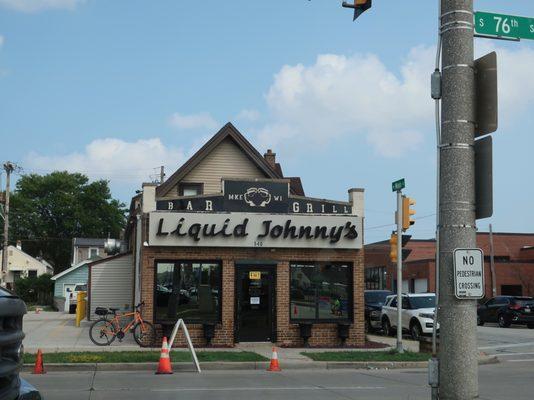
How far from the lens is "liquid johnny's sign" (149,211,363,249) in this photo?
19.7 m

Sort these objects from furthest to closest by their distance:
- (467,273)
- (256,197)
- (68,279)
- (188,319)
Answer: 1. (68,279)
2. (256,197)
3. (188,319)
4. (467,273)

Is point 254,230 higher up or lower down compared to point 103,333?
higher up

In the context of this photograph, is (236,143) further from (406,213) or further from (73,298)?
(73,298)

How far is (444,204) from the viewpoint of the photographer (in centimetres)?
516

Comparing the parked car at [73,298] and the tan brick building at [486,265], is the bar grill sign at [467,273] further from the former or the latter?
the tan brick building at [486,265]

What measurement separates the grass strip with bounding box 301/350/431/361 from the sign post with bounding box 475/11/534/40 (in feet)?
39.6

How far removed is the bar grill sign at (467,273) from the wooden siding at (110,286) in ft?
83.2

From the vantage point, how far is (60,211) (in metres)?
87.0

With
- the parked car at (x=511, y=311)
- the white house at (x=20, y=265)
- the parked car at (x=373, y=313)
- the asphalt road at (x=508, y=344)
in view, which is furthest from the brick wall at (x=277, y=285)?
the white house at (x=20, y=265)

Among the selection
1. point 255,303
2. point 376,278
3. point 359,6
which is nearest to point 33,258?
point 376,278

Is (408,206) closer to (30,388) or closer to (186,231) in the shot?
(186,231)

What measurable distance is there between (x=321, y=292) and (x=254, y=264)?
233 cm

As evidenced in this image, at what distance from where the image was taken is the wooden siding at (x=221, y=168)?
25.3 m

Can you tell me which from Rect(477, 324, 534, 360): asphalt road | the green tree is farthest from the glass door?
the green tree
